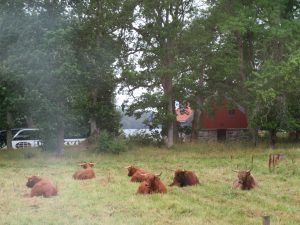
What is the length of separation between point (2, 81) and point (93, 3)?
9222 millimetres

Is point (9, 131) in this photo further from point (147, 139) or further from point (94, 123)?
point (147, 139)

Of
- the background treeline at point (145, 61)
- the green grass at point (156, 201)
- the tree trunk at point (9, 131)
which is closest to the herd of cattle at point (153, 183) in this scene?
the green grass at point (156, 201)

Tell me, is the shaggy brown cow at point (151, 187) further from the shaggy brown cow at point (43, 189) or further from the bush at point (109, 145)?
the bush at point (109, 145)

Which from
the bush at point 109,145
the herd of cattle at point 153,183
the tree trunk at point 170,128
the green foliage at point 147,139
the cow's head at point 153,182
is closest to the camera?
the herd of cattle at point 153,183

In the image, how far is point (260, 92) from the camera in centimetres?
2995

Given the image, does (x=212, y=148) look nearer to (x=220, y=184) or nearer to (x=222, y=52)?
(x=222, y=52)

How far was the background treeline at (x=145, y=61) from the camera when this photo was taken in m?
28.0

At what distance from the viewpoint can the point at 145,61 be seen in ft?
120

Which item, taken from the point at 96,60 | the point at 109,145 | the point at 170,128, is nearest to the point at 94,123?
the point at 170,128

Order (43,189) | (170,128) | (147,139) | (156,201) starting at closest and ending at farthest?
(156,201) < (43,189) < (170,128) < (147,139)

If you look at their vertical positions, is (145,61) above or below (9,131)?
above

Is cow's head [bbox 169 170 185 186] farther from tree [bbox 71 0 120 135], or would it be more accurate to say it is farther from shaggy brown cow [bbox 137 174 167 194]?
tree [bbox 71 0 120 135]

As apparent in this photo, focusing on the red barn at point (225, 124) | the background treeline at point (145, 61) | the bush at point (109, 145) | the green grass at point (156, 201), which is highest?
the background treeline at point (145, 61)

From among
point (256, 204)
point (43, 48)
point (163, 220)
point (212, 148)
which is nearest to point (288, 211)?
point (256, 204)
